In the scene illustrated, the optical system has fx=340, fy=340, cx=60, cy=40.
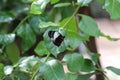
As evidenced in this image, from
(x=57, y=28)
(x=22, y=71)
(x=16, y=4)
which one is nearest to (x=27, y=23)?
(x=22, y=71)

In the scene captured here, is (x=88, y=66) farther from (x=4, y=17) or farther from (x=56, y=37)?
(x=4, y=17)

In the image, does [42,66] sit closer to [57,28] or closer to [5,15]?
[57,28]

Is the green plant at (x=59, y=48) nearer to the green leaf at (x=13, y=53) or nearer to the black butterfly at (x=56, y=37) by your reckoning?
the black butterfly at (x=56, y=37)

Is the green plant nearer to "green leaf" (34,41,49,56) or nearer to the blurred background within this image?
"green leaf" (34,41,49,56)

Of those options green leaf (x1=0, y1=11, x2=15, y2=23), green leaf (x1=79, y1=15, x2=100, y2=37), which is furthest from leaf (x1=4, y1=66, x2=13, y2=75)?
green leaf (x1=0, y1=11, x2=15, y2=23)

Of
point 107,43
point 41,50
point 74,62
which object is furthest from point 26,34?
point 107,43
